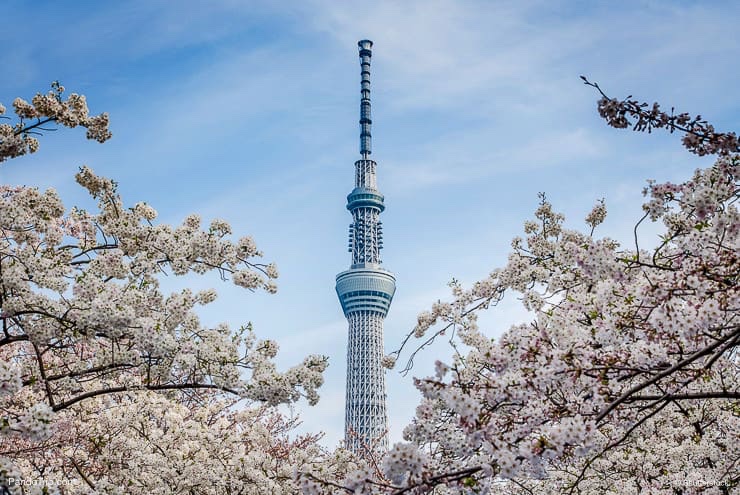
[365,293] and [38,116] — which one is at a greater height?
[365,293]

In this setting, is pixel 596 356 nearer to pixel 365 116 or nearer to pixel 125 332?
pixel 125 332

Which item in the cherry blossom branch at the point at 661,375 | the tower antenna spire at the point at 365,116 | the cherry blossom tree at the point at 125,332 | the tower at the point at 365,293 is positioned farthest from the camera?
the tower antenna spire at the point at 365,116

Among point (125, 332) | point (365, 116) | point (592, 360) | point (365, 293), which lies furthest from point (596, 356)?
point (365, 116)

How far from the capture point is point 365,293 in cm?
9062

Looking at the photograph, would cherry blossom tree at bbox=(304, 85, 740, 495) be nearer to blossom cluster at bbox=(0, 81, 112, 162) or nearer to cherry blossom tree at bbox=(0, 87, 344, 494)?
cherry blossom tree at bbox=(0, 87, 344, 494)

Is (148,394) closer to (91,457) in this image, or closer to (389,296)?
(91,457)

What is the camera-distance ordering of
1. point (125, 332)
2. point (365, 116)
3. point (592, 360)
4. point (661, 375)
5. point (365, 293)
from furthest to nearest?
point (365, 116) < point (365, 293) < point (125, 332) < point (592, 360) < point (661, 375)

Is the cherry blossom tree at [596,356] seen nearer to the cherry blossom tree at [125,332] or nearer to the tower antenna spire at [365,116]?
the cherry blossom tree at [125,332]

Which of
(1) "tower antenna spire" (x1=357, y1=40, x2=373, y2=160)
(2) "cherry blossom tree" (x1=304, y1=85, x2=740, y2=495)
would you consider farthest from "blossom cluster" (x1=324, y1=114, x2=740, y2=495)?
(1) "tower antenna spire" (x1=357, y1=40, x2=373, y2=160)

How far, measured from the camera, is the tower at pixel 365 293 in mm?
80625

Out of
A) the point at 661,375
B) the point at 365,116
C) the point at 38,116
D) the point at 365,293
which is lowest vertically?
the point at 661,375

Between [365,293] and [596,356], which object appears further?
[365,293]

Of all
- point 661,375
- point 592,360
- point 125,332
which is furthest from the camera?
point 125,332

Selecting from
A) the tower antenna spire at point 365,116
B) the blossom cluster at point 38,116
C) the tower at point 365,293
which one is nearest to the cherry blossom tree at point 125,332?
the blossom cluster at point 38,116
